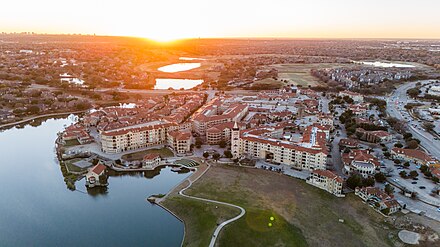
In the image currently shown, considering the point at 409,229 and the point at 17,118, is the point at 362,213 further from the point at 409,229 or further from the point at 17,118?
the point at 17,118

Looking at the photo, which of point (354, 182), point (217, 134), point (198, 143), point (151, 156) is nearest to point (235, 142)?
point (217, 134)

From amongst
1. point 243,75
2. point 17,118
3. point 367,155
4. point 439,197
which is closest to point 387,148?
point 367,155

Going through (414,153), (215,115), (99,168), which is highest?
(215,115)

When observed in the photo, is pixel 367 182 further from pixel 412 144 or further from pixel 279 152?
pixel 412 144

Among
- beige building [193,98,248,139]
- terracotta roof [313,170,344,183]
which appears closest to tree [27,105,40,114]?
beige building [193,98,248,139]

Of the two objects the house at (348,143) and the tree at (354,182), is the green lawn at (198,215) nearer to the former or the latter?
A: the tree at (354,182)

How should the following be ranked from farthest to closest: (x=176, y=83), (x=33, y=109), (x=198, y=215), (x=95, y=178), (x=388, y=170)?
(x=176, y=83) → (x=33, y=109) → (x=388, y=170) → (x=95, y=178) → (x=198, y=215)
